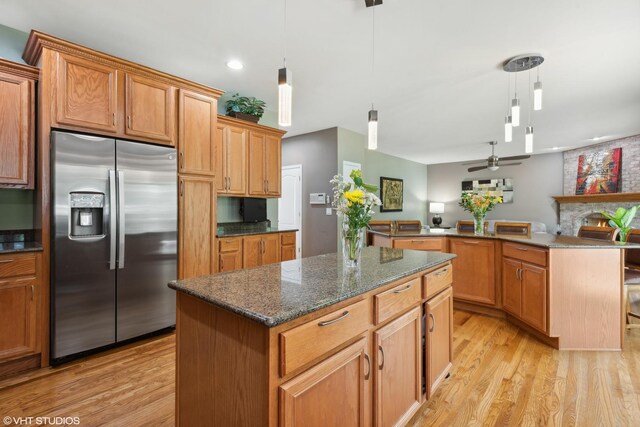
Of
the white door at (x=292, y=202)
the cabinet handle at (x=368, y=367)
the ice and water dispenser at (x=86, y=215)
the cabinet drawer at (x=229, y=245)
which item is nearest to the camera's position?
the cabinet handle at (x=368, y=367)

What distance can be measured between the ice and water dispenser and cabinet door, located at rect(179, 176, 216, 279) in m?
0.63

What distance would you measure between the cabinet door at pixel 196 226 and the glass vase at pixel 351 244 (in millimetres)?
1853

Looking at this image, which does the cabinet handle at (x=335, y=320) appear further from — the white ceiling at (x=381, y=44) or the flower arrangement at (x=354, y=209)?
the white ceiling at (x=381, y=44)

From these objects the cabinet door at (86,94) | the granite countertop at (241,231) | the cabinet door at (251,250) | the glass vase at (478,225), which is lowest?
the cabinet door at (251,250)

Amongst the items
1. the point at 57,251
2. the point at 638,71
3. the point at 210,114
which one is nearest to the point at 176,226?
the point at 57,251

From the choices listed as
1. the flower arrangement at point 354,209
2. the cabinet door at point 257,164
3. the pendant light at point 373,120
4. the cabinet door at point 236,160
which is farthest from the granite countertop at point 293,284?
the cabinet door at point 257,164

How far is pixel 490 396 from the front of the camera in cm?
192

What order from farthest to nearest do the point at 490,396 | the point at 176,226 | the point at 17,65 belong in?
1. the point at 176,226
2. the point at 17,65
3. the point at 490,396

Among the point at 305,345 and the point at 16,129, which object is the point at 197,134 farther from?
the point at 305,345

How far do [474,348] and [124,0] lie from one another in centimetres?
380

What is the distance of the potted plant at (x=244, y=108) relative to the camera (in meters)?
3.68

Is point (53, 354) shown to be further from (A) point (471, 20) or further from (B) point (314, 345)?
(A) point (471, 20)

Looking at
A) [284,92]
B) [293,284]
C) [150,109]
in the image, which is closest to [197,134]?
[150,109]

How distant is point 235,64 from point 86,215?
190cm
